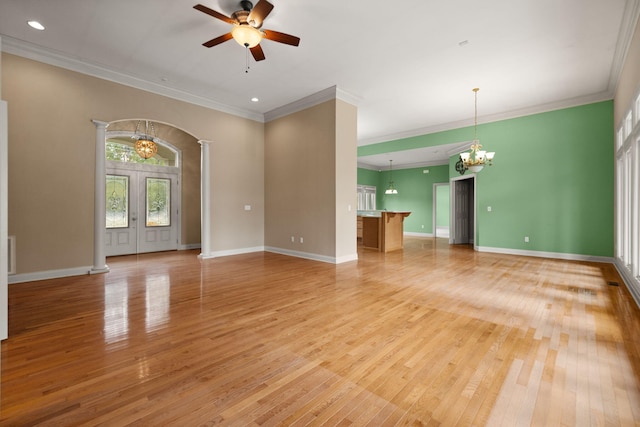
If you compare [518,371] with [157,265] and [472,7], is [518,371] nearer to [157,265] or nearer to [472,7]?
[472,7]

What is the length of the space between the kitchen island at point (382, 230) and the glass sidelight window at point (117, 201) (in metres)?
6.11

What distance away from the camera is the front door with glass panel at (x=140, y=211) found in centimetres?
709

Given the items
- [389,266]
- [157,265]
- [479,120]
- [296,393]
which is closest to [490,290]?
[389,266]

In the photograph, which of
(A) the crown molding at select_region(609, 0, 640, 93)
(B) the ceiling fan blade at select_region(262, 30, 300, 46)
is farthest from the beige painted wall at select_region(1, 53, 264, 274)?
(A) the crown molding at select_region(609, 0, 640, 93)

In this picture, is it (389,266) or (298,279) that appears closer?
(298,279)

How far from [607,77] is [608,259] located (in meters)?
3.65

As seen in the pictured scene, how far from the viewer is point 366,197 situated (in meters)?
13.3

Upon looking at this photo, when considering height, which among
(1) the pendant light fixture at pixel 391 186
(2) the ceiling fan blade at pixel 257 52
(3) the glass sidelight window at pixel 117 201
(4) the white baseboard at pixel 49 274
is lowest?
(4) the white baseboard at pixel 49 274

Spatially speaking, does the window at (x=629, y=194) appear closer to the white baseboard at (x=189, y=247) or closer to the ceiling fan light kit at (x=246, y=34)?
the ceiling fan light kit at (x=246, y=34)

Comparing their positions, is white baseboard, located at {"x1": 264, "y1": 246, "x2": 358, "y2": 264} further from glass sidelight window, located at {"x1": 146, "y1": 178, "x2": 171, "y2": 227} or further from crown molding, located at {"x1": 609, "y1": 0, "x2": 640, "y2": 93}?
crown molding, located at {"x1": 609, "y1": 0, "x2": 640, "y2": 93}

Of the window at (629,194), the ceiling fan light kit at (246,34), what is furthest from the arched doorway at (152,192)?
the window at (629,194)

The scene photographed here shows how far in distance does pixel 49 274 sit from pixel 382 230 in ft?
22.3

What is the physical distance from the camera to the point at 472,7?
350cm

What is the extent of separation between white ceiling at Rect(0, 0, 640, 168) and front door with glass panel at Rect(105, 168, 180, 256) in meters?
2.71
